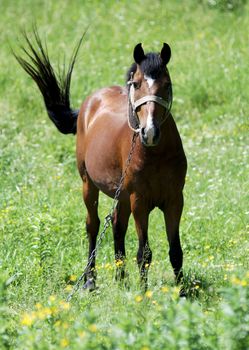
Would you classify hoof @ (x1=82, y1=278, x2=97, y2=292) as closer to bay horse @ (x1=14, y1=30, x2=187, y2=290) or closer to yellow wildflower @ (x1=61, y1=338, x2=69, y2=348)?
bay horse @ (x1=14, y1=30, x2=187, y2=290)

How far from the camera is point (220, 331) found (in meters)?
5.01

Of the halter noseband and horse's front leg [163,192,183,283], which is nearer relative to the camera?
the halter noseband

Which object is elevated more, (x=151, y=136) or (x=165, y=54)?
(x=165, y=54)

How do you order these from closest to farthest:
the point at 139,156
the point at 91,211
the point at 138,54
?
1. the point at 138,54
2. the point at 139,156
3. the point at 91,211

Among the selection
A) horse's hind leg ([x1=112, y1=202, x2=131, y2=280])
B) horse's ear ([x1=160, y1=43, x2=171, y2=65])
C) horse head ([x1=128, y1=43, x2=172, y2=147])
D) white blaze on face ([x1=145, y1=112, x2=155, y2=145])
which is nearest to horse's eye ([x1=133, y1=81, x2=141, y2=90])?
horse head ([x1=128, y1=43, x2=172, y2=147])

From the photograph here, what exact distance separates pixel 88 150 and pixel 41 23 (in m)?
9.01

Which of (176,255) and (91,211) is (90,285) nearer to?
(176,255)

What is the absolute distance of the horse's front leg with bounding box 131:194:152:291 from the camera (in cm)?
663

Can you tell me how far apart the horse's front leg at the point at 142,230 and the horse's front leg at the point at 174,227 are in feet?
0.57

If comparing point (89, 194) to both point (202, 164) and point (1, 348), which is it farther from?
point (1, 348)

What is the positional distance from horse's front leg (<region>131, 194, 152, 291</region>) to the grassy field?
4.4 inches

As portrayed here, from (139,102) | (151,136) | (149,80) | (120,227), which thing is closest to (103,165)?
(120,227)

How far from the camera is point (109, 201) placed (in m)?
8.95

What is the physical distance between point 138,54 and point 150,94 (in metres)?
0.36
